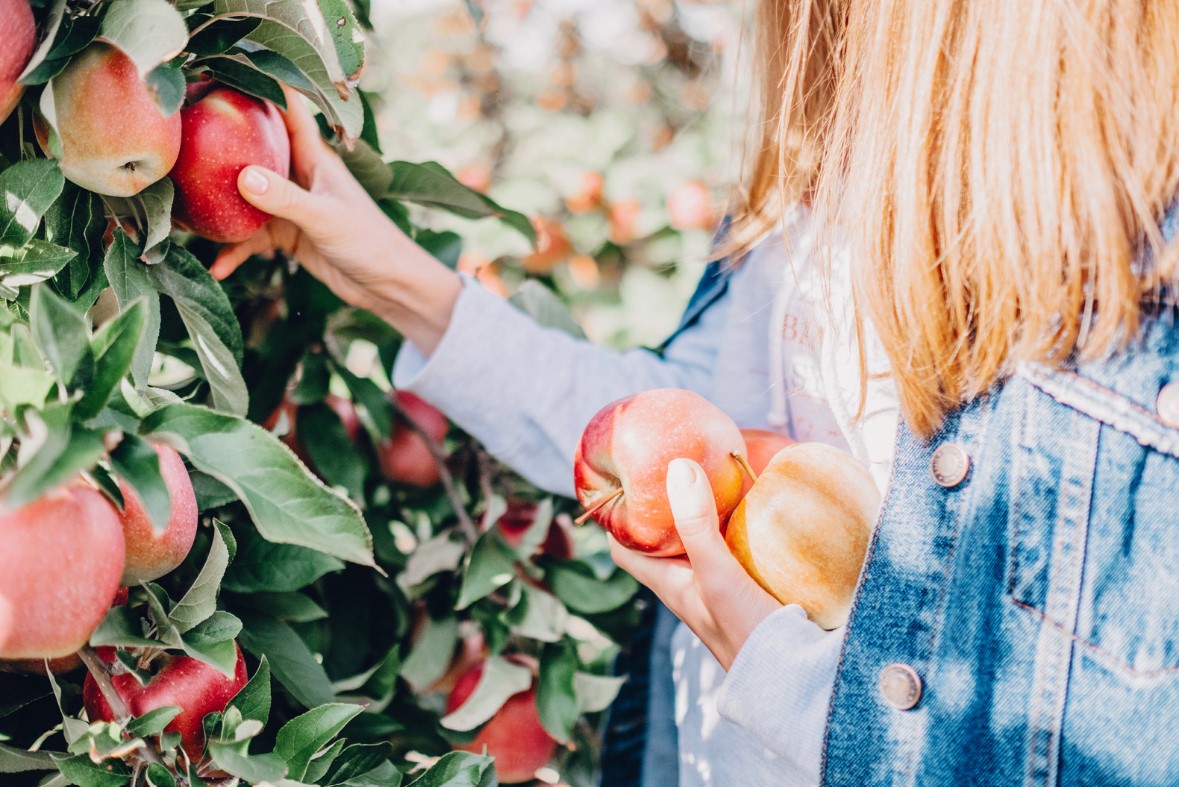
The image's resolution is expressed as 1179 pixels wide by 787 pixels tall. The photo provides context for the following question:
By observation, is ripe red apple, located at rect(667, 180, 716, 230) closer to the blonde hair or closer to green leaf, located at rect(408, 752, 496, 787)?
the blonde hair

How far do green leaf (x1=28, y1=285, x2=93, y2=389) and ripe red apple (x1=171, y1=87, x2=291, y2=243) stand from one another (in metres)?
0.30

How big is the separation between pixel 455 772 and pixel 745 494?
34cm

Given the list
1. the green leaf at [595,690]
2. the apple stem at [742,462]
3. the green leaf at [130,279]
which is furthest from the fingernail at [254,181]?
the green leaf at [595,690]

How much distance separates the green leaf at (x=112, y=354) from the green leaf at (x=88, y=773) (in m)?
0.21

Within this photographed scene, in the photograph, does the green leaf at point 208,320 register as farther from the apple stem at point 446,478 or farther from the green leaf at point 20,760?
the apple stem at point 446,478

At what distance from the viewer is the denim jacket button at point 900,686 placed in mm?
621

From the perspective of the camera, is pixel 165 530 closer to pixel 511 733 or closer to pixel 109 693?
pixel 109 693

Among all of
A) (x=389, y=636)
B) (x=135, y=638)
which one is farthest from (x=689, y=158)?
(x=135, y=638)

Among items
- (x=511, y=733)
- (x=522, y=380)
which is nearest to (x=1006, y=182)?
(x=522, y=380)

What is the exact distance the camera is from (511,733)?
1123mm

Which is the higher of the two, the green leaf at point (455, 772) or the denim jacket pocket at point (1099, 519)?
the denim jacket pocket at point (1099, 519)

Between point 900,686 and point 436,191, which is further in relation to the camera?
point 436,191

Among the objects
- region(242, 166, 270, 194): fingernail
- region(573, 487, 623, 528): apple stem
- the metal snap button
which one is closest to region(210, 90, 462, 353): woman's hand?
region(242, 166, 270, 194): fingernail

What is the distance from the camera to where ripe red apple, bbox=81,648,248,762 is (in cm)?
58
